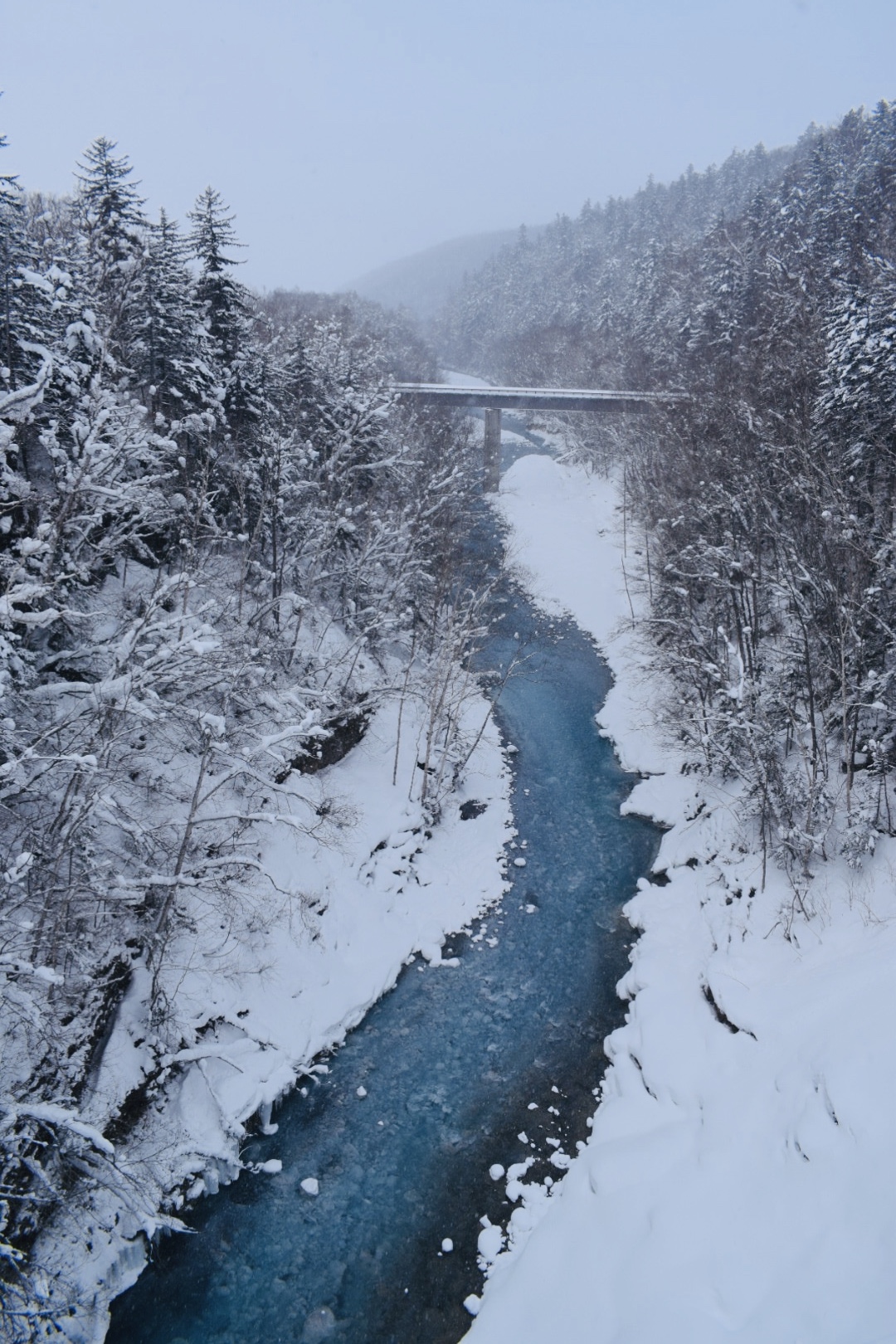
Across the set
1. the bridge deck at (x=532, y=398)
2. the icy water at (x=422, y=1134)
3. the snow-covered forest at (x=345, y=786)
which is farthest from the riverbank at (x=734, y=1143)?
the bridge deck at (x=532, y=398)

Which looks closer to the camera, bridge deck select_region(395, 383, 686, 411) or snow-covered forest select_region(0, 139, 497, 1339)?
snow-covered forest select_region(0, 139, 497, 1339)

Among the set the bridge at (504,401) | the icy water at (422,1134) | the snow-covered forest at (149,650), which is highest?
the bridge at (504,401)

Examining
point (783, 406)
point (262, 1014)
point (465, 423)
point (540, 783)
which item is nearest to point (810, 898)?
point (540, 783)

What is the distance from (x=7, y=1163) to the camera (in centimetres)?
868

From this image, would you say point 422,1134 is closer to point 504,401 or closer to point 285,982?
point 285,982

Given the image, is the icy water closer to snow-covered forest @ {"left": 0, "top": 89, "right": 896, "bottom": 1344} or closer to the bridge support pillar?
snow-covered forest @ {"left": 0, "top": 89, "right": 896, "bottom": 1344}

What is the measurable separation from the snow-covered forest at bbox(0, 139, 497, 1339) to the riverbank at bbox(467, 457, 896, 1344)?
20.8ft

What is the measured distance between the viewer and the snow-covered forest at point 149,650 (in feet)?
32.3

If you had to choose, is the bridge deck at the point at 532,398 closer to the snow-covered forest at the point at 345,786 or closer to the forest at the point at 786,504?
the forest at the point at 786,504

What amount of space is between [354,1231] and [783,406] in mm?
24228

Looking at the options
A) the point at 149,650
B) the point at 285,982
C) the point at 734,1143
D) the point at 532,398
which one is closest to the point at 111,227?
the point at 149,650

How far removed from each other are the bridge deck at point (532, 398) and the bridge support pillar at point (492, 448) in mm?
592

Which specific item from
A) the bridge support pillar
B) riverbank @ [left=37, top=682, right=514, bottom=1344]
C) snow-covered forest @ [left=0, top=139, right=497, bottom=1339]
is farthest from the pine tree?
the bridge support pillar

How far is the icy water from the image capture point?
9.91 meters
